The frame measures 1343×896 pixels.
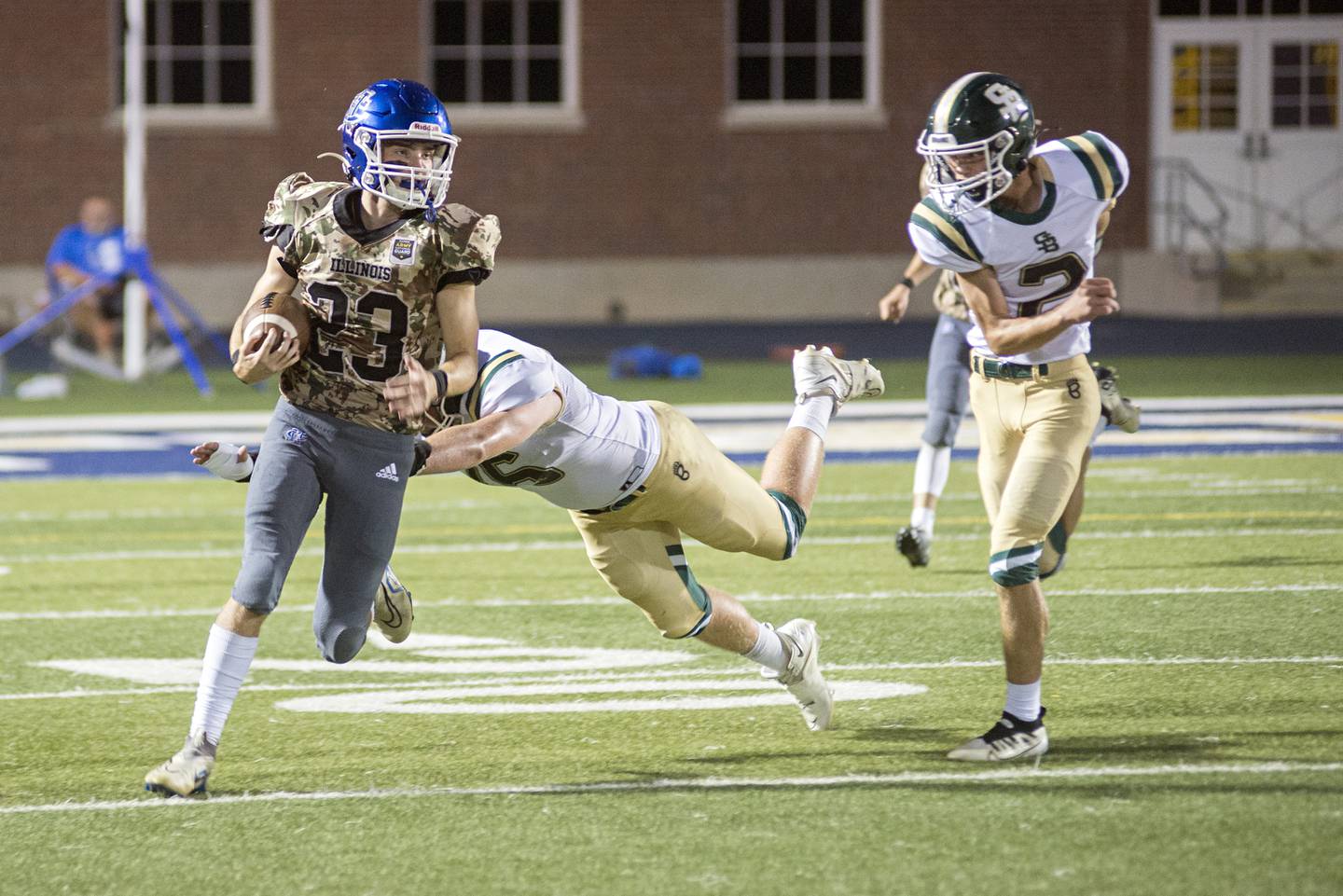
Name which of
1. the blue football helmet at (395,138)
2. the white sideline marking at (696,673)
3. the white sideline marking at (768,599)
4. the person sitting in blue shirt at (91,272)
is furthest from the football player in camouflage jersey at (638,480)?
the person sitting in blue shirt at (91,272)

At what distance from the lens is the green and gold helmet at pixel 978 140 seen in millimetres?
5371

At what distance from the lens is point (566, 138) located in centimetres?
2391

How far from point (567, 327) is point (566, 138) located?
2.36 metres

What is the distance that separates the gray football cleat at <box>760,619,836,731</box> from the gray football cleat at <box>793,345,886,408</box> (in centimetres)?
81

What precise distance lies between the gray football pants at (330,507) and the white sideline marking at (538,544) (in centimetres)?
386

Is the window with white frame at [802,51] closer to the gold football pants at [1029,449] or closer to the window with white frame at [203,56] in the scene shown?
the window with white frame at [203,56]

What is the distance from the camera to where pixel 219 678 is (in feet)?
16.2

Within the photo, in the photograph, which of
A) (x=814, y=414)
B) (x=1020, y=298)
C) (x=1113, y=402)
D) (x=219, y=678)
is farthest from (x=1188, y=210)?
(x=219, y=678)

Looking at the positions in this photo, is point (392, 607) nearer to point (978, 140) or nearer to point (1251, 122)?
point (978, 140)

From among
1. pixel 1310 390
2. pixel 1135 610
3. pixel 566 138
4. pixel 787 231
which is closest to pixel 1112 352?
pixel 1310 390

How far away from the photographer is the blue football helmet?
16.2ft

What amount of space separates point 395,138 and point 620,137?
1928 centimetres

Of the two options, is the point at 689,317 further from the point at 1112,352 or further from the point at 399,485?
the point at 399,485

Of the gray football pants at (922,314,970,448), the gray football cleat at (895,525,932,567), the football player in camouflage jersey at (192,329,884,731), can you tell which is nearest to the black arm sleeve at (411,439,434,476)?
the football player in camouflage jersey at (192,329,884,731)
